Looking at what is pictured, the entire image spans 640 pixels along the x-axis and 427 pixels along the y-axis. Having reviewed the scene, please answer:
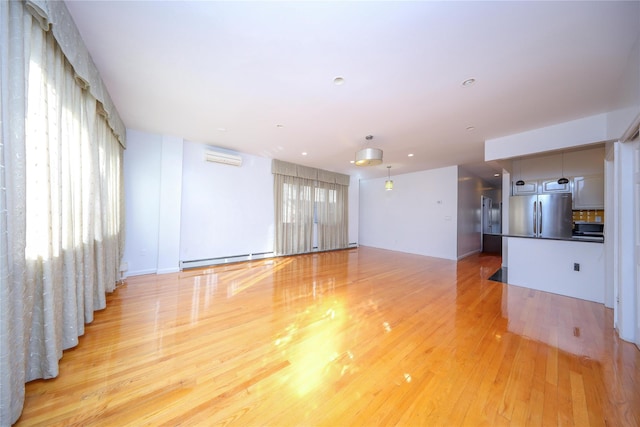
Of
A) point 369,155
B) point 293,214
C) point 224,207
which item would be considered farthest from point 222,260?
point 369,155

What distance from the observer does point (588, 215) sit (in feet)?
14.5

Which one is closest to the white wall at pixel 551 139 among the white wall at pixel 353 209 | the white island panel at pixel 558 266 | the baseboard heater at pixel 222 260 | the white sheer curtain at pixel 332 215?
the white island panel at pixel 558 266

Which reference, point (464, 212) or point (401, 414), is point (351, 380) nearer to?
point (401, 414)

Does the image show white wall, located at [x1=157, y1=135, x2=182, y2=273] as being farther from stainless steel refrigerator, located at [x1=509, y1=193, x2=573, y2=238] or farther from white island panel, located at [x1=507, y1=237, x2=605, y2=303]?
stainless steel refrigerator, located at [x1=509, y1=193, x2=573, y2=238]

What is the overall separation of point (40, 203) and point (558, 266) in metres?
6.08

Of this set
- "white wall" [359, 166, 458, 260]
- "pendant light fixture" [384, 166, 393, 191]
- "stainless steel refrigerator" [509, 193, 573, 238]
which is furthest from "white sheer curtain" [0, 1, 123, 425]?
"white wall" [359, 166, 458, 260]

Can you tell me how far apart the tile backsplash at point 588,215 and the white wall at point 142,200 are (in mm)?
8520

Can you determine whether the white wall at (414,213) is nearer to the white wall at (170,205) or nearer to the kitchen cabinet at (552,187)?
the kitchen cabinet at (552,187)

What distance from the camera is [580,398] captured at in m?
1.43

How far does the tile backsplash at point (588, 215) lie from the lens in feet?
14.1

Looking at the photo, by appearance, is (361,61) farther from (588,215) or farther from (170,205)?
(588,215)

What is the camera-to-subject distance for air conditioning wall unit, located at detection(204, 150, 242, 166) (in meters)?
4.65

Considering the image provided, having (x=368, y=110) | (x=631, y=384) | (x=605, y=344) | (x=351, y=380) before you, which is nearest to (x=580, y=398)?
(x=631, y=384)

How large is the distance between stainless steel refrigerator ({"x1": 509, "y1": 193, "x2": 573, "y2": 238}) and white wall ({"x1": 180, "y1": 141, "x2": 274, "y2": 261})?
579 cm
